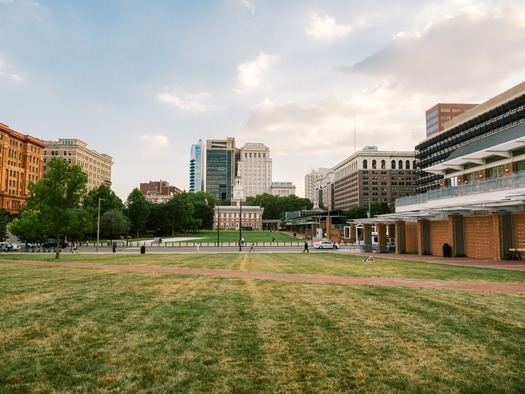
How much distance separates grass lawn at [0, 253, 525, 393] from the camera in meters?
5.64

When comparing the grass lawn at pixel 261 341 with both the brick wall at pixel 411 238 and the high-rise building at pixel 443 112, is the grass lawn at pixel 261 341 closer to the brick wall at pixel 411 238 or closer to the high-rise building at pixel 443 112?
the brick wall at pixel 411 238

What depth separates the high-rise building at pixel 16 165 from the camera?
93.1m

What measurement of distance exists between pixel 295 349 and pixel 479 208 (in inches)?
955

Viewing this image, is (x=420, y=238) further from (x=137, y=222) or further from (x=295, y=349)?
(x=137, y=222)

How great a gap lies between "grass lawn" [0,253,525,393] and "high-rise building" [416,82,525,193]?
62.1m

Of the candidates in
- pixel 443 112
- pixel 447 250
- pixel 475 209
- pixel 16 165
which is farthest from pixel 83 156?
pixel 475 209

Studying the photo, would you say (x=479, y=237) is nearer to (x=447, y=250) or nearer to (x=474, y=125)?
(x=447, y=250)

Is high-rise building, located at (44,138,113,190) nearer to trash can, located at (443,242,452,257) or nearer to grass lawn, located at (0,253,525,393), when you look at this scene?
trash can, located at (443,242,452,257)

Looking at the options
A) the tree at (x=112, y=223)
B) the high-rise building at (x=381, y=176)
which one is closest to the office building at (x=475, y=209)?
the tree at (x=112, y=223)

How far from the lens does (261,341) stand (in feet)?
24.6

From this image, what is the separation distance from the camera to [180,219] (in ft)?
325

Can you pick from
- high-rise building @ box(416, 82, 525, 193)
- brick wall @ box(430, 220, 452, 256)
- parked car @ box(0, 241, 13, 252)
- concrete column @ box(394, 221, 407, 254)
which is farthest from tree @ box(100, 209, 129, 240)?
high-rise building @ box(416, 82, 525, 193)

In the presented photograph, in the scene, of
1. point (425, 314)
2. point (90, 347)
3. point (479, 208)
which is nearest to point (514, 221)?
point (479, 208)

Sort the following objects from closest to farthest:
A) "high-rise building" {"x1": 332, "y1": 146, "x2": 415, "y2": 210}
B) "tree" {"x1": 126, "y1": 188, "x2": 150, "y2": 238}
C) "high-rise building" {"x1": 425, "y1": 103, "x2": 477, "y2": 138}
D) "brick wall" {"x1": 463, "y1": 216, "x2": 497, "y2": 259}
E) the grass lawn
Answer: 1. the grass lawn
2. "brick wall" {"x1": 463, "y1": 216, "x2": 497, "y2": 259}
3. "tree" {"x1": 126, "y1": 188, "x2": 150, "y2": 238}
4. "high-rise building" {"x1": 425, "y1": 103, "x2": 477, "y2": 138}
5. "high-rise building" {"x1": 332, "y1": 146, "x2": 415, "y2": 210}
